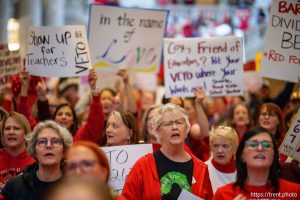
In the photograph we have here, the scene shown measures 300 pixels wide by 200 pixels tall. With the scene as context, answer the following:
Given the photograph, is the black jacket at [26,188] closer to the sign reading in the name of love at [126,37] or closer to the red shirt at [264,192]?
the red shirt at [264,192]

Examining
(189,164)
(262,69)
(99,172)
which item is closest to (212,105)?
(262,69)

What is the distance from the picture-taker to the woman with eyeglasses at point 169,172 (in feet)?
21.3

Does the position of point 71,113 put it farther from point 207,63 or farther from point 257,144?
point 257,144

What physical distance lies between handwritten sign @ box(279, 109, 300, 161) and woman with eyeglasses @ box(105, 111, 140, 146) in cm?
143

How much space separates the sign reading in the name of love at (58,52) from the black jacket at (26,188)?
9.19 ft

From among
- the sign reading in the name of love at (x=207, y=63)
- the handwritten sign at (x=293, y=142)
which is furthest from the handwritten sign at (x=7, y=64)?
the handwritten sign at (x=293, y=142)

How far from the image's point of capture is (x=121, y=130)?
774 cm

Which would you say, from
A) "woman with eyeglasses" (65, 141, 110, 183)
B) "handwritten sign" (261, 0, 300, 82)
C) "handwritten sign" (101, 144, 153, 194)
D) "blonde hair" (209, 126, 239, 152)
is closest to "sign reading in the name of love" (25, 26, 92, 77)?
"handwritten sign" (101, 144, 153, 194)

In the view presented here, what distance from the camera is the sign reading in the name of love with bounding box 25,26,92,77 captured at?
906cm

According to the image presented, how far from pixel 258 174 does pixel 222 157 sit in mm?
1738

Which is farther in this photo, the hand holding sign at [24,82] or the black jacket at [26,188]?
the hand holding sign at [24,82]

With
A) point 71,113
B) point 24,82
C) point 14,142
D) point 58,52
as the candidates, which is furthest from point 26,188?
point 58,52

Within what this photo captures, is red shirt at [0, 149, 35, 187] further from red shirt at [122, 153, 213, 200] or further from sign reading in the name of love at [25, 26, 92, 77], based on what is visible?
sign reading in the name of love at [25, 26, 92, 77]

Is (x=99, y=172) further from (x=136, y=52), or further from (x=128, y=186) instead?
(x=136, y=52)
